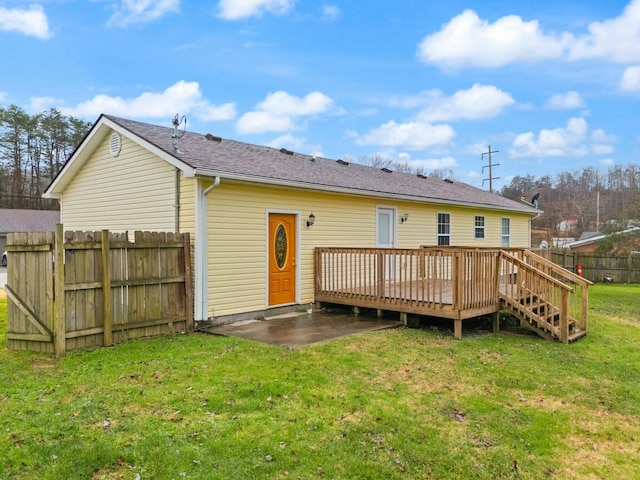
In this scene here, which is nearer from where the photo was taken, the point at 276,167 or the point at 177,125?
the point at 177,125

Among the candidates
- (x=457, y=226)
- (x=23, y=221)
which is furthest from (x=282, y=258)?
(x=23, y=221)

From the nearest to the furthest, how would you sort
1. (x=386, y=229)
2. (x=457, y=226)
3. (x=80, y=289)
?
(x=80, y=289) → (x=386, y=229) → (x=457, y=226)

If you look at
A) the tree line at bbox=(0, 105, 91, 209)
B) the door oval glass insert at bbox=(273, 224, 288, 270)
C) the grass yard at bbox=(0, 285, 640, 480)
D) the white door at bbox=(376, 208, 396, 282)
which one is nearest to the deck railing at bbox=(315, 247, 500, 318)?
the door oval glass insert at bbox=(273, 224, 288, 270)

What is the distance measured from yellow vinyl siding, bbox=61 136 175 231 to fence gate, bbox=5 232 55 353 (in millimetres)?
2514

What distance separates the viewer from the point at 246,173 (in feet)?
27.3

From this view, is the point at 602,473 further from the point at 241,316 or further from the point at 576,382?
the point at 241,316

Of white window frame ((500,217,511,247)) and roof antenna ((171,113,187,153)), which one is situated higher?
roof antenna ((171,113,187,153))

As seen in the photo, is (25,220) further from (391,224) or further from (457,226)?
(457,226)

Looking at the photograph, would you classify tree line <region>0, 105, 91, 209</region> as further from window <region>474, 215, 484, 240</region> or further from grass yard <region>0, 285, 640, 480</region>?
grass yard <region>0, 285, 640, 480</region>

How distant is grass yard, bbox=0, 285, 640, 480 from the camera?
3258mm

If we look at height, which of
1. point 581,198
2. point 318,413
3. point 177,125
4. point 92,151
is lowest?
point 318,413

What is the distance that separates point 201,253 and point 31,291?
2600 millimetres

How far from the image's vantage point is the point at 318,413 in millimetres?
4129

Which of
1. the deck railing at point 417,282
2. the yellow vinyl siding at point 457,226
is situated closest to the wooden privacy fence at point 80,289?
the deck railing at point 417,282
